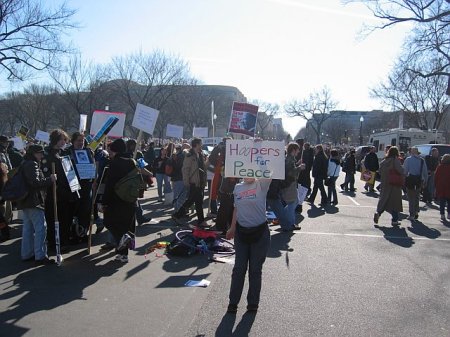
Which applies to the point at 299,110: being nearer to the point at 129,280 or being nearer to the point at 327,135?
the point at 327,135

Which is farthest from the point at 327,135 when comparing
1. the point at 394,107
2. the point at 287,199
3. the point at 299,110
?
the point at 287,199

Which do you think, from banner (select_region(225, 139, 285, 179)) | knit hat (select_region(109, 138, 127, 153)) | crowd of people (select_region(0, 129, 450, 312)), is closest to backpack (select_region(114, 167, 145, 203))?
crowd of people (select_region(0, 129, 450, 312))

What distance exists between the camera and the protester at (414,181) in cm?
1208

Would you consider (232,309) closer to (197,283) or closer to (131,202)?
(197,283)

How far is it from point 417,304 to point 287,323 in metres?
1.78

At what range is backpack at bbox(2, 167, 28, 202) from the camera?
655cm

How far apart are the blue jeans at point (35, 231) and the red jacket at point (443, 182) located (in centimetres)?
989

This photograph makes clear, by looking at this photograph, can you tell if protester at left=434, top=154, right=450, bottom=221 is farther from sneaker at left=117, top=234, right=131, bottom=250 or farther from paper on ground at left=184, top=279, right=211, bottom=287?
sneaker at left=117, top=234, right=131, bottom=250

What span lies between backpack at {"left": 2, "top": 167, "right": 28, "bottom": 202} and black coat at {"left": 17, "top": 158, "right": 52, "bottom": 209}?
51 millimetres

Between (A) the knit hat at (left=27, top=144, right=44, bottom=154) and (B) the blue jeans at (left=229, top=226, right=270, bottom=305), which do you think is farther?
(A) the knit hat at (left=27, top=144, right=44, bottom=154)

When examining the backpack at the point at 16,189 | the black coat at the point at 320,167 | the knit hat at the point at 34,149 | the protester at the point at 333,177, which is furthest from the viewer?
the protester at the point at 333,177

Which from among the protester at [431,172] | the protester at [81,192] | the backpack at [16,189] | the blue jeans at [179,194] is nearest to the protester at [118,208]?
the backpack at [16,189]

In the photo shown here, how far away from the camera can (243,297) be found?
5602mm

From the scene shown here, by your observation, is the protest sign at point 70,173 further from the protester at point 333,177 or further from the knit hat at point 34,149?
the protester at point 333,177
